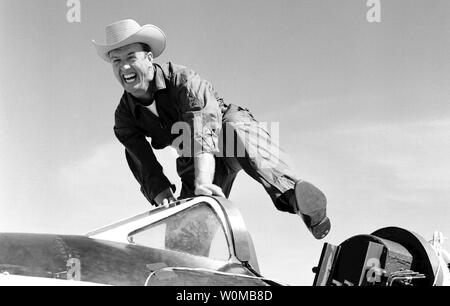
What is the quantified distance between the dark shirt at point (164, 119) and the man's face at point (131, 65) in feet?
0.49

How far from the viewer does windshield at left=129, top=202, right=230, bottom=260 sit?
3.83m

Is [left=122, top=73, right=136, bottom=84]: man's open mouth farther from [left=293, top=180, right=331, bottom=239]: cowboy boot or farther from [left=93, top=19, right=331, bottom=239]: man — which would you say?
[left=293, top=180, right=331, bottom=239]: cowboy boot

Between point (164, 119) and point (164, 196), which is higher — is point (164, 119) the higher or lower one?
the higher one

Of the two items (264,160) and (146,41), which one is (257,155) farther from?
(146,41)

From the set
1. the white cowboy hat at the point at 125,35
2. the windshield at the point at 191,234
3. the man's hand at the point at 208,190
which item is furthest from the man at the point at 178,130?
the windshield at the point at 191,234

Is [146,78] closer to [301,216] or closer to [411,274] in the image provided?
[301,216]

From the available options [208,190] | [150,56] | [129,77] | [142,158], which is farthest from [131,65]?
[208,190]

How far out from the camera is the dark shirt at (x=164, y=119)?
5.71 meters

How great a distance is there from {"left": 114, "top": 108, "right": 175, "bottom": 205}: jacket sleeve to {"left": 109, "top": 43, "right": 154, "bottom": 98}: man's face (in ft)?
2.36

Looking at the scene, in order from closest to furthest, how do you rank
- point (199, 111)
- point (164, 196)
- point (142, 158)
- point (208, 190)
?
point (208, 190), point (199, 111), point (164, 196), point (142, 158)

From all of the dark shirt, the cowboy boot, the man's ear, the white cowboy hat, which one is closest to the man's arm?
the dark shirt

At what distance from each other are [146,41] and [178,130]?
0.89 m

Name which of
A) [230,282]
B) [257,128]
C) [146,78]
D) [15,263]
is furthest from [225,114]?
[15,263]

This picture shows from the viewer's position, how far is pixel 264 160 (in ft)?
21.0
